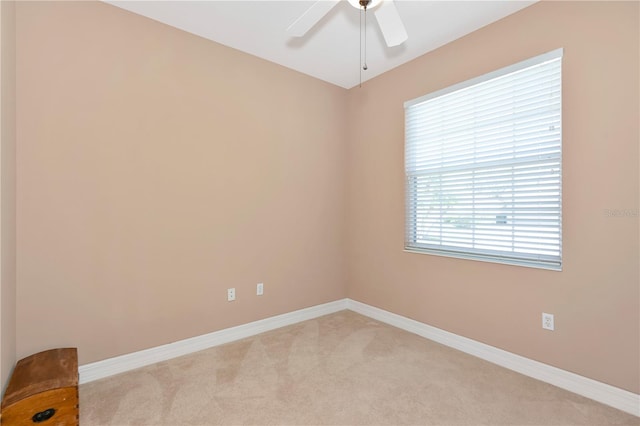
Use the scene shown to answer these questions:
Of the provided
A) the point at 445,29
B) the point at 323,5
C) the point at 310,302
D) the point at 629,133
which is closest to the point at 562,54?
the point at 629,133

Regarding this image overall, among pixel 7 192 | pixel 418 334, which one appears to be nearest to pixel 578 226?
pixel 418 334

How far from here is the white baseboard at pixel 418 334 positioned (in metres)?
1.93

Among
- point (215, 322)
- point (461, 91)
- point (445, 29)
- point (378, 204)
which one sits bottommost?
point (215, 322)

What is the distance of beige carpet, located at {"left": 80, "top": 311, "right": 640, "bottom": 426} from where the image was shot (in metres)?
1.78

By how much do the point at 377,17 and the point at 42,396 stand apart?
2.74 meters

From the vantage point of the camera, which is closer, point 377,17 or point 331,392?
point 377,17

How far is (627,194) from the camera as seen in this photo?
1856mm

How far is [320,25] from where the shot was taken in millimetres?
2467

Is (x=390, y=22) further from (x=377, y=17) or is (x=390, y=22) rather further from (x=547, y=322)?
(x=547, y=322)

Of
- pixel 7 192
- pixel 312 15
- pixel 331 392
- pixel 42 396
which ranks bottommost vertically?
pixel 331 392

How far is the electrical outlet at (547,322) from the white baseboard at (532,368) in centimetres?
27

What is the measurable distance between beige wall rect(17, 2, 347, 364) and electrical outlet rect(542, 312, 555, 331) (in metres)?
2.13

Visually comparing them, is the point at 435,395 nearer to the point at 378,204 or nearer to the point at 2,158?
the point at 378,204

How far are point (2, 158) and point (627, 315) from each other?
3678mm
